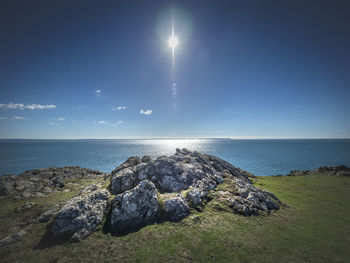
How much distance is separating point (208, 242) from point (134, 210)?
8.58 metres

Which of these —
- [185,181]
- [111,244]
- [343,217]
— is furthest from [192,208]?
[343,217]

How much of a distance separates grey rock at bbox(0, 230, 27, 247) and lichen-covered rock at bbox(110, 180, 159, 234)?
26.6ft

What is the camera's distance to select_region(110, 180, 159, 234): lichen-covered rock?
14.5 m

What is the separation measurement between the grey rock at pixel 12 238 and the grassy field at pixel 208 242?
1.61ft

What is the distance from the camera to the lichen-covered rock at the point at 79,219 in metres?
13.0

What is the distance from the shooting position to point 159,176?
2267 cm

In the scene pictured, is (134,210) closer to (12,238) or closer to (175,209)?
(175,209)

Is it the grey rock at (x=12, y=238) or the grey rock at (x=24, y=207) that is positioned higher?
the grey rock at (x=24, y=207)

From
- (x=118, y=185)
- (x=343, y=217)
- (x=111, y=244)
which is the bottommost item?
(x=343, y=217)

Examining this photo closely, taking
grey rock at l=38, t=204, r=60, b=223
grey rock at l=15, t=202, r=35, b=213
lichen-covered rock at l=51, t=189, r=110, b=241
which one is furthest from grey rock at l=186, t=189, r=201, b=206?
grey rock at l=15, t=202, r=35, b=213

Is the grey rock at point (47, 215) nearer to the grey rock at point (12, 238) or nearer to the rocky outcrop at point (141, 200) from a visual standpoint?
the rocky outcrop at point (141, 200)

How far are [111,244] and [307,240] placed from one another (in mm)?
19190

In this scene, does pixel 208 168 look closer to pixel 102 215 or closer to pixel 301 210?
pixel 301 210

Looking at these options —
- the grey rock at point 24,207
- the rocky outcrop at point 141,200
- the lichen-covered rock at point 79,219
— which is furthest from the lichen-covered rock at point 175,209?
the grey rock at point 24,207
